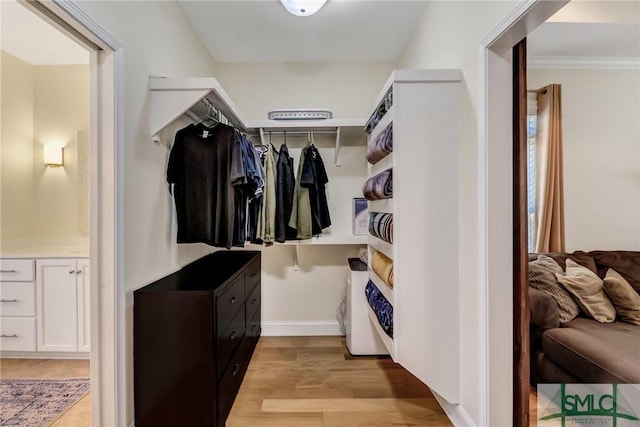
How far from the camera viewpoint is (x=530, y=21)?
1.15 meters

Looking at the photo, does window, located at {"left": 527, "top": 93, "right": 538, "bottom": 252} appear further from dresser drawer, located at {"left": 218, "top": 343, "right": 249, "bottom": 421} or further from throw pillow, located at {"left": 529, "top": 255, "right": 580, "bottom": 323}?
dresser drawer, located at {"left": 218, "top": 343, "right": 249, "bottom": 421}

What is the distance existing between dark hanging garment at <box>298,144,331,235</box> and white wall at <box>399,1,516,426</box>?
1.23m

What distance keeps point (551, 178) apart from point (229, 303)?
9.67 feet

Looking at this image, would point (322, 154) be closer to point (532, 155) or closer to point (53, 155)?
point (532, 155)

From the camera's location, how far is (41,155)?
8.78ft

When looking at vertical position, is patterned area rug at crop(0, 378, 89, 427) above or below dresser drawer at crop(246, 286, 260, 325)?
→ below

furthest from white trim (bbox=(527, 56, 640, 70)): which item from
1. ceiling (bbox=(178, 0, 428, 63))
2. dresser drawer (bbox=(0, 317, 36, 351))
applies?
dresser drawer (bbox=(0, 317, 36, 351))

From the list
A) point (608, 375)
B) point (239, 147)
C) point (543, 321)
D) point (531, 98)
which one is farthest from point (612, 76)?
point (239, 147)

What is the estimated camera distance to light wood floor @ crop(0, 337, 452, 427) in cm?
170

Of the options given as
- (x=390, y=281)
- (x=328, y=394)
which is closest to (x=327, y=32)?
(x=390, y=281)

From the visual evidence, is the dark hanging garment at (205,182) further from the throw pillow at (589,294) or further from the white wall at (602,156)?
the white wall at (602,156)

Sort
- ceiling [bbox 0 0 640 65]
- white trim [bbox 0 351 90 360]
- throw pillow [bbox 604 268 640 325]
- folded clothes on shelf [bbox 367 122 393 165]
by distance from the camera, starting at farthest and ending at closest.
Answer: white trim [bbox 0 351 90 360] < ceiling [bbox 0 0 640 65] < throw pillow [bbox 604 268 640 325] < folded clothes on shelf [bbox 367 122 393 165]

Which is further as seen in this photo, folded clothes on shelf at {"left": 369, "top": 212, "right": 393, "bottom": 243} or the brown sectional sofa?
folded clothes on shelf at {"left": 369, "top": 212, "right": 393, "bottom": 243}

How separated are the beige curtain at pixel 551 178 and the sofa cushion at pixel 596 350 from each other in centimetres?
90
